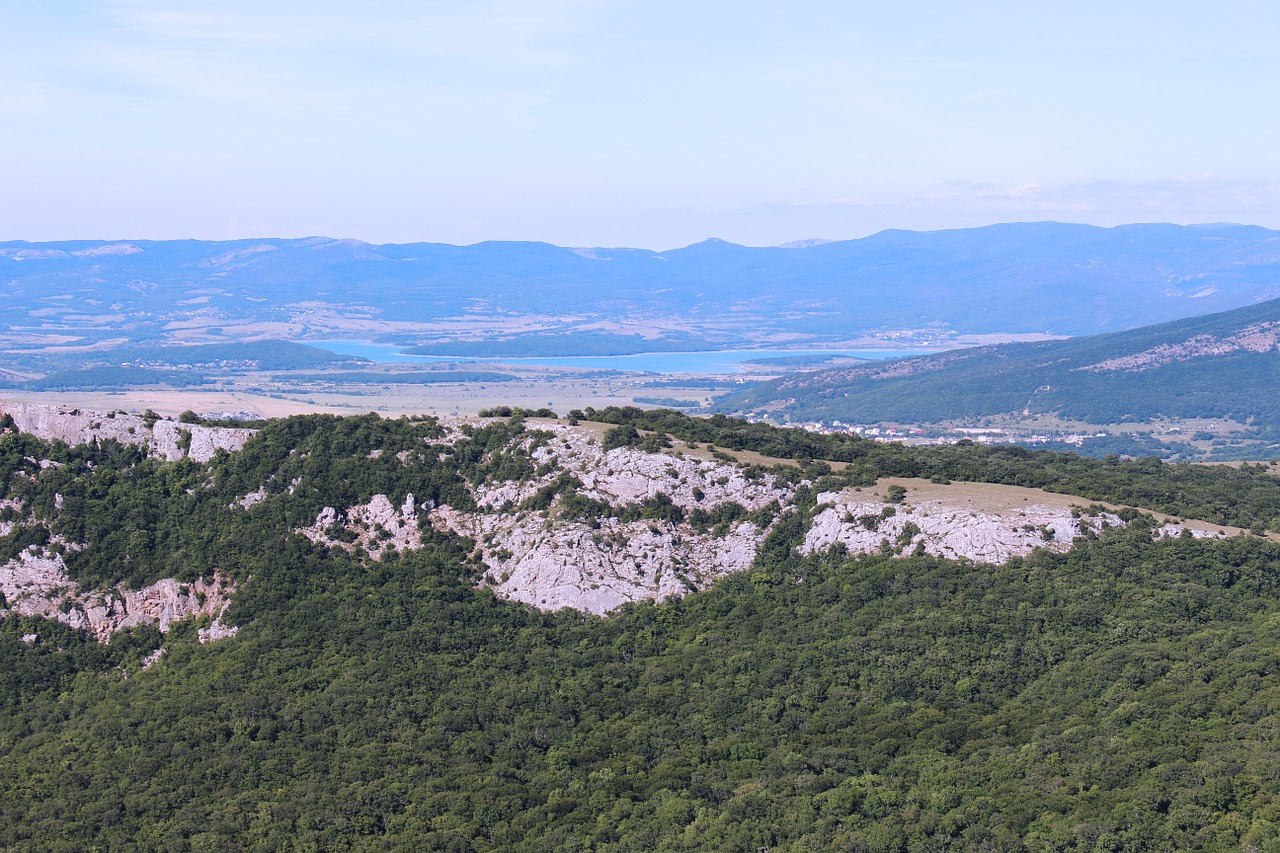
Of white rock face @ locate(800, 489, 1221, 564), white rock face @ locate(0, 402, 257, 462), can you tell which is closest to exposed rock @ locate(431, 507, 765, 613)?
white rock face @ locate(800, 489, 1221, 564)

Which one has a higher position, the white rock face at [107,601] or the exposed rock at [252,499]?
the exposed rock at [252,499]

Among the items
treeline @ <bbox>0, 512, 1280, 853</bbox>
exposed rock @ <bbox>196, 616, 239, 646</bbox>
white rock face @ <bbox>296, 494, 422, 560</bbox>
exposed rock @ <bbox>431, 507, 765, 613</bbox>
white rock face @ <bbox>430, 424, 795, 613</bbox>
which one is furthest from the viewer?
white rock face @ <bbox>296, 494, 422, 560</bbox>

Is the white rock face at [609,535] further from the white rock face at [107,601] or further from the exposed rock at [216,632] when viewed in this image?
the white rock face at [107,601]

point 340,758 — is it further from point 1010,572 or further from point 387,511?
point 1010,572

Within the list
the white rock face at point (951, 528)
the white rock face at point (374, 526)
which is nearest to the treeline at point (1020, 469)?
the white rock face at point (951, 528)

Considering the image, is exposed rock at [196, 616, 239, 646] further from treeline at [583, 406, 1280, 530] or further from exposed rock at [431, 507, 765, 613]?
treeline at [583, 406, 1280, 530]

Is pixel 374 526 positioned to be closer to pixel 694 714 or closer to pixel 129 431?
pixel 129 431
